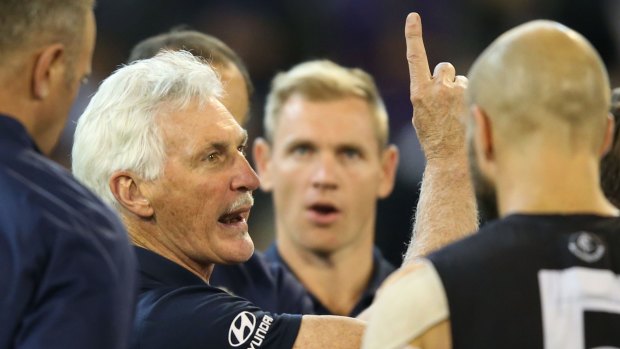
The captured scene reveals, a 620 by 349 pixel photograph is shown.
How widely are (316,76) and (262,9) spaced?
290cm

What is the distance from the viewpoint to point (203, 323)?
2.96 meters

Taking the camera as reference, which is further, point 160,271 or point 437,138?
point 437,138

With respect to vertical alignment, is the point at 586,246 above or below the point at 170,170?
above

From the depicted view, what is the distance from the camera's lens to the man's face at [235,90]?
4438 mm

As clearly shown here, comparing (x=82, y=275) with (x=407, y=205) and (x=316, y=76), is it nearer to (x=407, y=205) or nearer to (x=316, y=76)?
(x=316, y=76)

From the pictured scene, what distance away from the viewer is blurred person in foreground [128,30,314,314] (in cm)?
443

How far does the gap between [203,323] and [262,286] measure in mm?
1519

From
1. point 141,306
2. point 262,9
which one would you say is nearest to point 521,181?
point 141,306

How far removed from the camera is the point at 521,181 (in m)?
2.15

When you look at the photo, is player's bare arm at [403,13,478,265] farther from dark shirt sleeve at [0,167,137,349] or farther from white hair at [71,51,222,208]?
dark shirt sleeve at [0,167,137,349]

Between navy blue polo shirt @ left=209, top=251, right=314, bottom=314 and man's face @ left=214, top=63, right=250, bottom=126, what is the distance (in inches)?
23.0

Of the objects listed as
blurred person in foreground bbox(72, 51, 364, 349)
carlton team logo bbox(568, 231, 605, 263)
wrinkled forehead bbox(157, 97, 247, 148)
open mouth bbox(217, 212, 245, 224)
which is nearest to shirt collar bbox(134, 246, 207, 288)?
blurred person in foreground bbox(72, 51, 364, 349)

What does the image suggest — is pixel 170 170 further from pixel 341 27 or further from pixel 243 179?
pixel 341 27

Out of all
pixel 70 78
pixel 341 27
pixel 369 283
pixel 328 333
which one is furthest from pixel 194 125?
pixel 341 27
